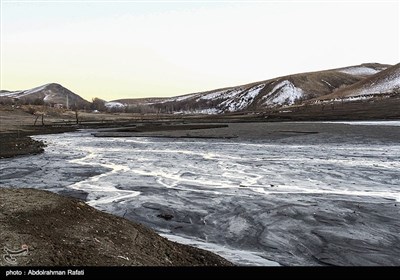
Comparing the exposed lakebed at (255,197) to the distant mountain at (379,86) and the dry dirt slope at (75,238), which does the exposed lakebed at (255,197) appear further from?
the distant mountain at (379,86)

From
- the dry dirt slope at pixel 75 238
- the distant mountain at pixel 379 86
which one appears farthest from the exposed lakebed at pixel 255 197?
the distant mountain at pixel 379 86

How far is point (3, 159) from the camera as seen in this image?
33.3m

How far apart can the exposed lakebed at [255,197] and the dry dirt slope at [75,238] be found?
7.03 feet

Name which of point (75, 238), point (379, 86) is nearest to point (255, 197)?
point (75, 238)

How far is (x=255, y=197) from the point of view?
18.0 metres

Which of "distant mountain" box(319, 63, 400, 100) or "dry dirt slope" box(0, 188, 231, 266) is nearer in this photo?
"dry dirt slope" box(0, 188, 231, 266)

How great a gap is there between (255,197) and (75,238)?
10.9m

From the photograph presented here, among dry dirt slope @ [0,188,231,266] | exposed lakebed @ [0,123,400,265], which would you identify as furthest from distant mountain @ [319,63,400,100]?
dry dirt slope @ [0,188,231,266]

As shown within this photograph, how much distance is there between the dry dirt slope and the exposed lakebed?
214 cm

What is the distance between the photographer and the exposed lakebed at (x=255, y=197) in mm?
11705

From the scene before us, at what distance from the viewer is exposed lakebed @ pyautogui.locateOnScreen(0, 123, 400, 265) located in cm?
1170

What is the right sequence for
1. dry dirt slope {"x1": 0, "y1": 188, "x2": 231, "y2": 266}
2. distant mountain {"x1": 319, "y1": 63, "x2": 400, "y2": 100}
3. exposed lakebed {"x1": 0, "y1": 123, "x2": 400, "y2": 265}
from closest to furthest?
1. dry dirt slope {"x1": 0, "y1": 188, "x2": 231, "y2": 266}
2. exposed lakebed {"x1": 0, "y1": 123, "x2": 400, "y2": 265}
3. distant mountain {"x1": 319, "y1": 63, "x2": 400, "y2": 100}

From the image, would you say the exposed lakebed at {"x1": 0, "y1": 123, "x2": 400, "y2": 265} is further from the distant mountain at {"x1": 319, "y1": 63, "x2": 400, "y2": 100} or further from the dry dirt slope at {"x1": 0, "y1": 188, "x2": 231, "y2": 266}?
the distant mountain at {"x1": 319, "y1": 63, "x2": 400, "y2": 100}

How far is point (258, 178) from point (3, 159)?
74.3 ft
